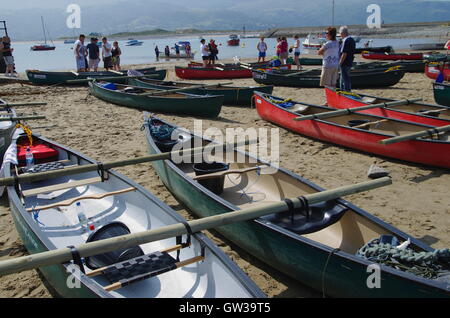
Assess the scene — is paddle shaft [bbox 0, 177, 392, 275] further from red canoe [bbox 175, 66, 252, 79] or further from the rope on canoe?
red canoe [bbox 175, 66, 252, 79]

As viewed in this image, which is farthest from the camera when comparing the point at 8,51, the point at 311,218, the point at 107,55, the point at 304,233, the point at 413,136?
the point at 107,55

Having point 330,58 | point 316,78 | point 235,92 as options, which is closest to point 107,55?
point 235,92

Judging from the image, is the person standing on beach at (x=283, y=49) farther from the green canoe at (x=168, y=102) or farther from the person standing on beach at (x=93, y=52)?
the person standing on beach at (x=93, y=52)

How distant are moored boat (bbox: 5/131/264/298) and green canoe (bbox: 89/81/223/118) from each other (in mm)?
6132

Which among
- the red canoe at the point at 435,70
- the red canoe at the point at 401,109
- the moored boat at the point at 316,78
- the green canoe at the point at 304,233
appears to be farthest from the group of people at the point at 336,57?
the green canoe at the point at 304,233

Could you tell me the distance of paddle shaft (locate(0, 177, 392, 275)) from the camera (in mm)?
3082

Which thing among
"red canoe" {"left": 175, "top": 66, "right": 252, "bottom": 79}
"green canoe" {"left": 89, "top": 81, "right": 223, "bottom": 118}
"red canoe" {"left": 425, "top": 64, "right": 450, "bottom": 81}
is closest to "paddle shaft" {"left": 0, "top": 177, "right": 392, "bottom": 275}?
"green canoe" {"left": 89, "top": 81, "right": 223, "bottom": 118}

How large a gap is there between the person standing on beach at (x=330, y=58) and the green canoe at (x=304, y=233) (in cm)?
634

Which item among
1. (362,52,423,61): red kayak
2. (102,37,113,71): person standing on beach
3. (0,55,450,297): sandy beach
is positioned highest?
(102,37,113,71): person standing on beach

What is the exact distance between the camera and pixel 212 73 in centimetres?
1966

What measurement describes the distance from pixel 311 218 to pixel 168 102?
27.8 ft

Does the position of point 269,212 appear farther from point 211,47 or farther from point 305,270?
point 211,47

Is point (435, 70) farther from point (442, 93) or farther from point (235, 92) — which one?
point (235, 92)
